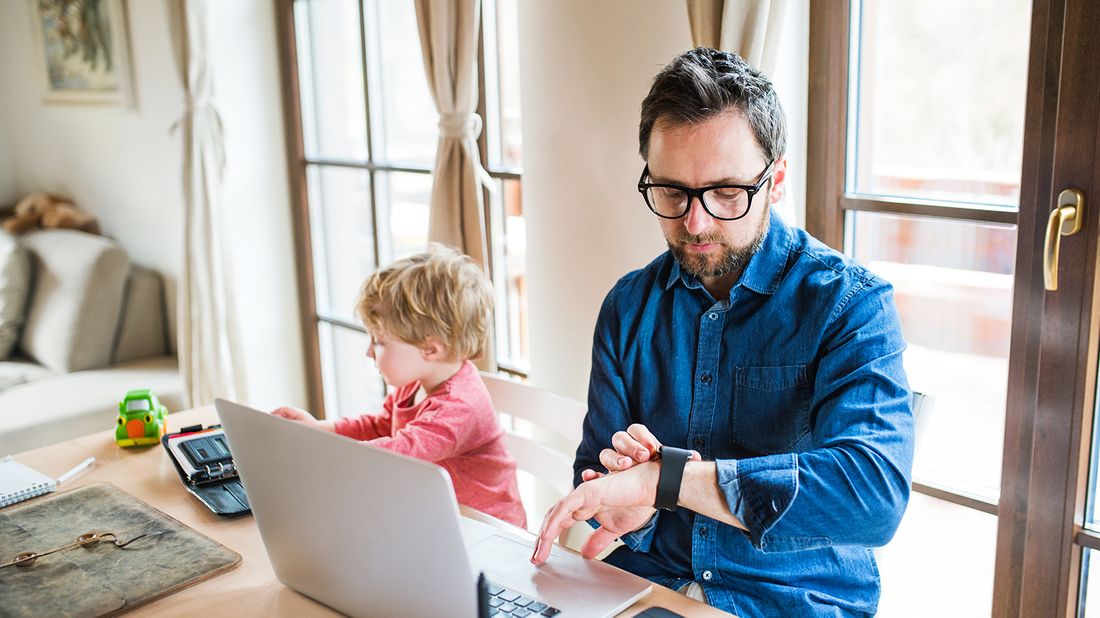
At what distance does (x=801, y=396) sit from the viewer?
1.32 meters

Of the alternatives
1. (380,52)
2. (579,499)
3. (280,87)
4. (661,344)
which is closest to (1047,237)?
(661,344)

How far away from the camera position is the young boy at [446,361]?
5.75ft

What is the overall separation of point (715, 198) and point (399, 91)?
1628 mm

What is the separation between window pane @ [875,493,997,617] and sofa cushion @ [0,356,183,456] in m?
2.09

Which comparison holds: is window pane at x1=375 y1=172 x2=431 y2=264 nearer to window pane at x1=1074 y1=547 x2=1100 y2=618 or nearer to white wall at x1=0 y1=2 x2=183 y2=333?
white wall at x1=0 y1=2 x2=183 y2=333

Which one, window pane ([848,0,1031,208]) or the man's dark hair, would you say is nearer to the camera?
the man's dark hair

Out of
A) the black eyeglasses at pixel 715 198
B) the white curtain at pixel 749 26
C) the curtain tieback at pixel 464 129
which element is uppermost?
the white curtain at pixel 749 26

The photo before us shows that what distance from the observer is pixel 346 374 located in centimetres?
331

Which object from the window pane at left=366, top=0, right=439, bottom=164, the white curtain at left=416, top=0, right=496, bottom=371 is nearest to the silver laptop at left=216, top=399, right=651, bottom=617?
the white curtain at left=416, top=0, right=496, bottom=371

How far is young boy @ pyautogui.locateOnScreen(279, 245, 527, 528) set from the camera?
1.75 m

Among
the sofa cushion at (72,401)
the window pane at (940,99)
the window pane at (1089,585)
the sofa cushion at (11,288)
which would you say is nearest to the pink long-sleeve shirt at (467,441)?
the window pane at (940,99)

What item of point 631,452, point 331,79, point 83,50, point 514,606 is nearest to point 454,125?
point 331,79

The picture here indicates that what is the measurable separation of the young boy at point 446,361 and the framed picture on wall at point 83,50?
2.09 metres

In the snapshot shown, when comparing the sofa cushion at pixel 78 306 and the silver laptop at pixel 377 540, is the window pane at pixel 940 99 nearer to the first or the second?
the silver laptop at pixel 377 540
